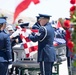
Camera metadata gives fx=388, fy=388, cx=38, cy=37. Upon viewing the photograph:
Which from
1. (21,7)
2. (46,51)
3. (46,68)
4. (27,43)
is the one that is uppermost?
(21,7)

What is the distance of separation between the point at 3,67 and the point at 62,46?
387 centimetres

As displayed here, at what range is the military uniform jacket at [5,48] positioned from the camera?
675cm

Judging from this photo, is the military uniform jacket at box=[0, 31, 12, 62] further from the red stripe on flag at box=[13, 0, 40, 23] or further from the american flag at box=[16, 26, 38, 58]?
the red stripe on flag at box=[13, 0, 40, 23]

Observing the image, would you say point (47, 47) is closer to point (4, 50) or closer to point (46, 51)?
point (46, 51)

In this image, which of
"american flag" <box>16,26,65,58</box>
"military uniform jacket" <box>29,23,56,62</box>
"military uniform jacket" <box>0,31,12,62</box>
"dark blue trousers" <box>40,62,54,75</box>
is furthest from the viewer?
"american flag" <box>16,26,65,58</box>

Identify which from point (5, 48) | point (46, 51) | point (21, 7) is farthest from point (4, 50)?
point (21, 7)

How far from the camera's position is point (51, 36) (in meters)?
7.73

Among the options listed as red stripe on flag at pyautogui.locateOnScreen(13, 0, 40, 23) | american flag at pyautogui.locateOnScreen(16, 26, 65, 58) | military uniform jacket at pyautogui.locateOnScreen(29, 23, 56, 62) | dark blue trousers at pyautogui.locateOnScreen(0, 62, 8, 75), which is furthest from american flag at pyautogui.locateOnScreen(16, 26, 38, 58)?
red stripe on flag at pyautogui.locateOnScreen(13, 0, 40, 23)

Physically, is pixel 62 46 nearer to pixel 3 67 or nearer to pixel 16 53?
pixel 16 53

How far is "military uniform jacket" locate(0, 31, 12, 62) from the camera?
675 cm

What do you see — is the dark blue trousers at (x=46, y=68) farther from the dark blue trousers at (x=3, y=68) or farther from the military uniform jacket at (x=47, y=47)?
the dark blue trousers at (x=3, y=68)

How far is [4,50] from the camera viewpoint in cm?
691

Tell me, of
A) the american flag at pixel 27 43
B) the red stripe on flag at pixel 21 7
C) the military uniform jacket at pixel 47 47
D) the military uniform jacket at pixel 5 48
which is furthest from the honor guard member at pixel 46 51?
the red stripe on flag at pixel 21 7

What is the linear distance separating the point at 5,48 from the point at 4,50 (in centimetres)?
8
